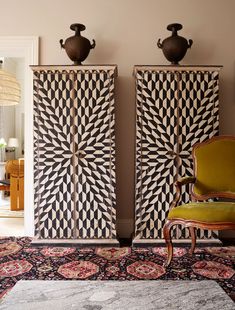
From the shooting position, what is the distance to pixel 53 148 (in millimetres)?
3348

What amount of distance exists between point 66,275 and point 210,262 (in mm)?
1349

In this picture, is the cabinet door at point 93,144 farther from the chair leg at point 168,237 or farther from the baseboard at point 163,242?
the chair leg at point 168,237

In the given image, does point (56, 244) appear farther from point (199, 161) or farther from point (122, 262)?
point (199, 161)

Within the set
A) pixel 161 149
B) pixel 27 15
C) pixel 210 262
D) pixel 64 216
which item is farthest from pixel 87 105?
pixel 210 262

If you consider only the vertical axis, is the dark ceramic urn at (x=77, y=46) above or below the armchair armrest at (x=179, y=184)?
above

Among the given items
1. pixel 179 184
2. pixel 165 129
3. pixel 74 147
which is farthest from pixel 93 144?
pixel 179 184

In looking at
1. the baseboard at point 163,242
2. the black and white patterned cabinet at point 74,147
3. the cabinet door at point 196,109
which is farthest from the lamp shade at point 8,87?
the baseboard at point 163,242

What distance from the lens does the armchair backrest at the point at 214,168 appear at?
3006 millimetres

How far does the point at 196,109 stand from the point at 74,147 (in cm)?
141

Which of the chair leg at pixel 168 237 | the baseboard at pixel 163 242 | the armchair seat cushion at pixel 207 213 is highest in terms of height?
the armchair seat cushion at pixel 207 213

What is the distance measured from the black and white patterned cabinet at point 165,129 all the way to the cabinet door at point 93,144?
1.10 feet

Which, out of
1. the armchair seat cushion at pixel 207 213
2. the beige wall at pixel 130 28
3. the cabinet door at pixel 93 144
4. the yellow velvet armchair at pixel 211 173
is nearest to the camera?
the armchair seat cushion at pixel 207 213

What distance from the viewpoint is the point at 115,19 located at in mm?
3783

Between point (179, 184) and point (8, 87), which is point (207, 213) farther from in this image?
point (8, 87)
